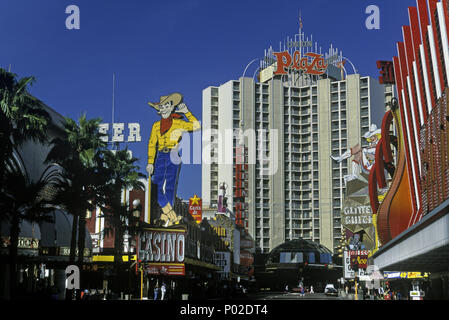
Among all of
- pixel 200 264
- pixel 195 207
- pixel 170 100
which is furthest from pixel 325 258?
pixel 200 264

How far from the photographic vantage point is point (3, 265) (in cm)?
4447

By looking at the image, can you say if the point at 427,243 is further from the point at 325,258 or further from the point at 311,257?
the point at 325,258

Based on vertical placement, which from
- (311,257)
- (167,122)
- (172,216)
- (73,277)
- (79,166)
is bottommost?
(73,277)

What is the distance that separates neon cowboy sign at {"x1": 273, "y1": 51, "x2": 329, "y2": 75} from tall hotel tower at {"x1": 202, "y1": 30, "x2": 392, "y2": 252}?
2653 mm

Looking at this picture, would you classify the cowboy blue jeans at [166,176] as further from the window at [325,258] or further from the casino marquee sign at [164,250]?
A: the window at [325,258]

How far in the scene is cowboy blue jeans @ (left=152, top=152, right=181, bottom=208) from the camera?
72000 millimetres

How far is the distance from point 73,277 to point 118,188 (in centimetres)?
1222

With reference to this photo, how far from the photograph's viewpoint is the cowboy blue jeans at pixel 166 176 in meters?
72.0

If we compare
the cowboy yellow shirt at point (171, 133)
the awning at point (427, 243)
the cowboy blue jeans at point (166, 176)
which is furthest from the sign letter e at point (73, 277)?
the cowboy yellow shirt at point (171, 133)

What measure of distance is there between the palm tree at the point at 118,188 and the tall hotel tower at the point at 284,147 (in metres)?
86.0

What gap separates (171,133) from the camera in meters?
78.6

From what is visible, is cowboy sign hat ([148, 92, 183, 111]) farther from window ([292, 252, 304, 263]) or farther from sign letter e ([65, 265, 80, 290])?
window ([292, 252, 304, 263])
